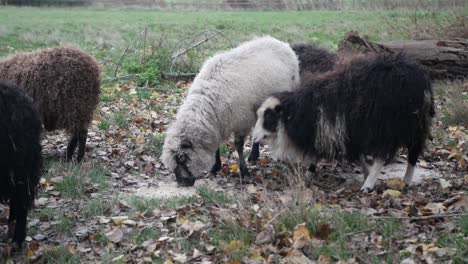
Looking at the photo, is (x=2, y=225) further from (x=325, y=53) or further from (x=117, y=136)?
(x=325, y=53)

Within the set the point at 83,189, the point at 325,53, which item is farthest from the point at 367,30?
the point at 83,189

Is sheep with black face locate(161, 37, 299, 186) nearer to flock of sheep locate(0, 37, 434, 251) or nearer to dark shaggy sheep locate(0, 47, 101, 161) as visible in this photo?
flock of sheep locate(0, 37, 434, 251)

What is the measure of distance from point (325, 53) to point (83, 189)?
4.23 meters

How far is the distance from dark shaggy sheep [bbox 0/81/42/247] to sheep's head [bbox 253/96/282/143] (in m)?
2.82

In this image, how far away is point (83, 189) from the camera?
6633mm

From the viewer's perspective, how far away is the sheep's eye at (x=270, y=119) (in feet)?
22.9

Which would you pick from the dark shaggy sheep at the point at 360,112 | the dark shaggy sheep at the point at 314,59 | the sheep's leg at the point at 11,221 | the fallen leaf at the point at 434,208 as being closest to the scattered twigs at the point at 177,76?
the dark shaggy sheep at the point at 314,59

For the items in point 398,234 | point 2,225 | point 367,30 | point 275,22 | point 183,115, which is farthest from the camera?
point 275,22

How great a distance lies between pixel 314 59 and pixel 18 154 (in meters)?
4.76

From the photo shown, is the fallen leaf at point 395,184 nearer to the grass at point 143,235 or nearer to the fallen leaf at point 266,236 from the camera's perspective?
the fallen leaf at point 266,236

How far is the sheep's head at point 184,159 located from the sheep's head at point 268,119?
817 mm

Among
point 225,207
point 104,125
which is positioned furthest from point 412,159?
point 104,125

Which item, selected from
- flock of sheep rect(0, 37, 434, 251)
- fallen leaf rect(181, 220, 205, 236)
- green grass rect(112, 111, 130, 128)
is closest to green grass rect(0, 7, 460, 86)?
green grass rect(112, 111, 130, 128)

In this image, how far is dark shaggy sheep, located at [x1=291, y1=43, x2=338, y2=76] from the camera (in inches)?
322
